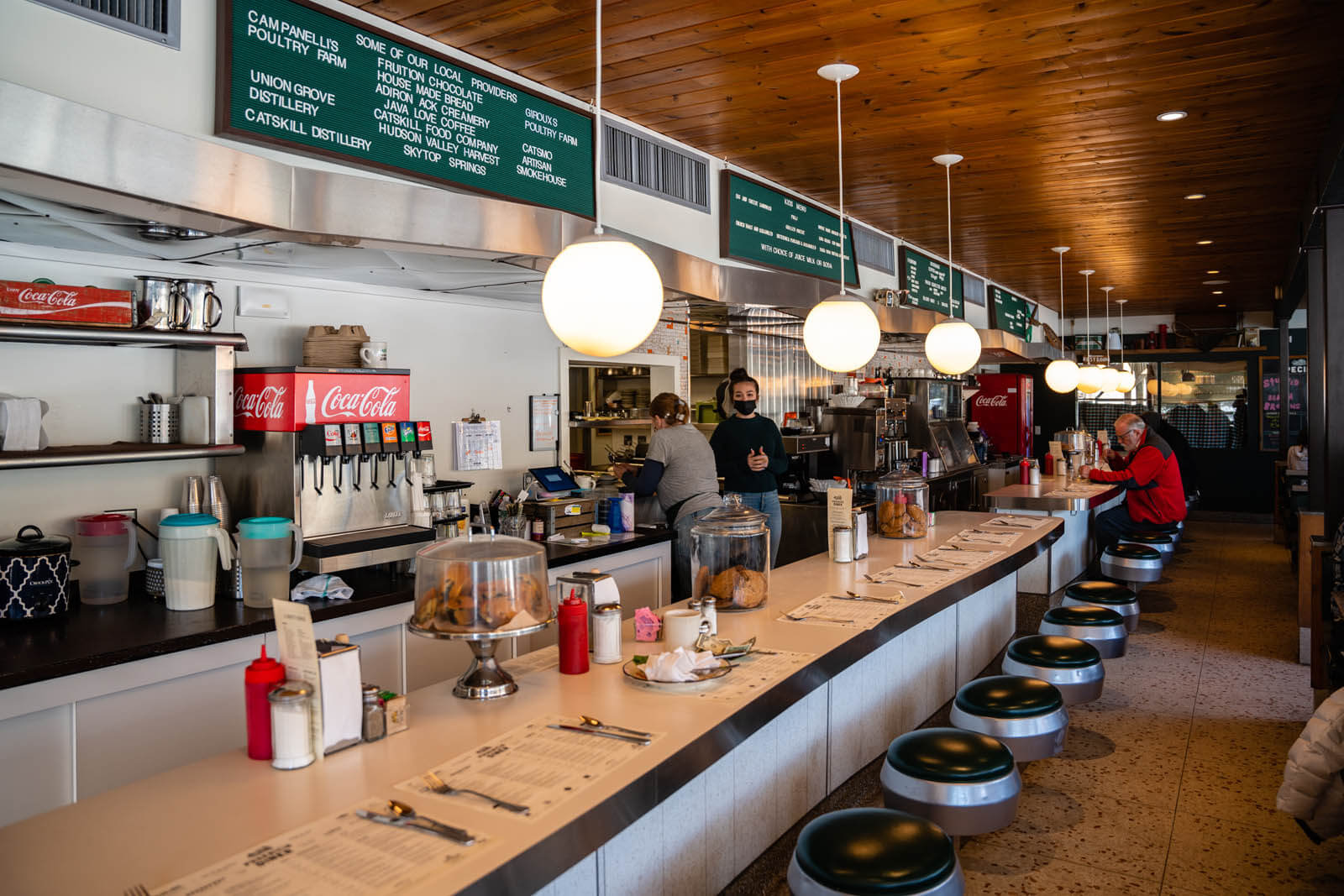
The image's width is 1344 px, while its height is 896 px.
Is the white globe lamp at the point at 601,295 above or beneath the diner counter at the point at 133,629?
above

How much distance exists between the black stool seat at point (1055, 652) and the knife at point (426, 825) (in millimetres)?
2740

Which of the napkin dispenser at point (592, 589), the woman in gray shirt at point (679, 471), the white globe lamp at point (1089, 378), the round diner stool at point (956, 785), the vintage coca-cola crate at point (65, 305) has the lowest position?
the round diner stool at point (956, 785)

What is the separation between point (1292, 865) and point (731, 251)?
161 inches

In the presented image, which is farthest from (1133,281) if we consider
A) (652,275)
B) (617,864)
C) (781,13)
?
(617,864)

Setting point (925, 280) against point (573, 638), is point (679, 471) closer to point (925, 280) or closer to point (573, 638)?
point (573, 638)

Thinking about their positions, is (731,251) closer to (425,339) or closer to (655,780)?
(425,339)

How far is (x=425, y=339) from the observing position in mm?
4727

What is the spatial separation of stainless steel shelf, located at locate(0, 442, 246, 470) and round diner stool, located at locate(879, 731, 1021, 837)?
2.76 metres

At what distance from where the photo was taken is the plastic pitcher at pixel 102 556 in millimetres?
3248

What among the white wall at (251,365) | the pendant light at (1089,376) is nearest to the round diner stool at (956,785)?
the white wall at (251,365)

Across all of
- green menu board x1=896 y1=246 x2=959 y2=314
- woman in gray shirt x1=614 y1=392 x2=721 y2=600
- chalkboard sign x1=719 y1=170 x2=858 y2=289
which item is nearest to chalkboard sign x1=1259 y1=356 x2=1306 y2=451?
green menu board x1=896 y1=246 x2=959 y2=314

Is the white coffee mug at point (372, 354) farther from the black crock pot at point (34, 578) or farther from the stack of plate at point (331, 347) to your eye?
the black crock pot at point (34, 578)

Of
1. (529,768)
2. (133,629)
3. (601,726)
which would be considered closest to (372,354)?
(133,629)

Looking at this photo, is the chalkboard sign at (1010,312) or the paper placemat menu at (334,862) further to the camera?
the chalkboard sign at (1010,312)
